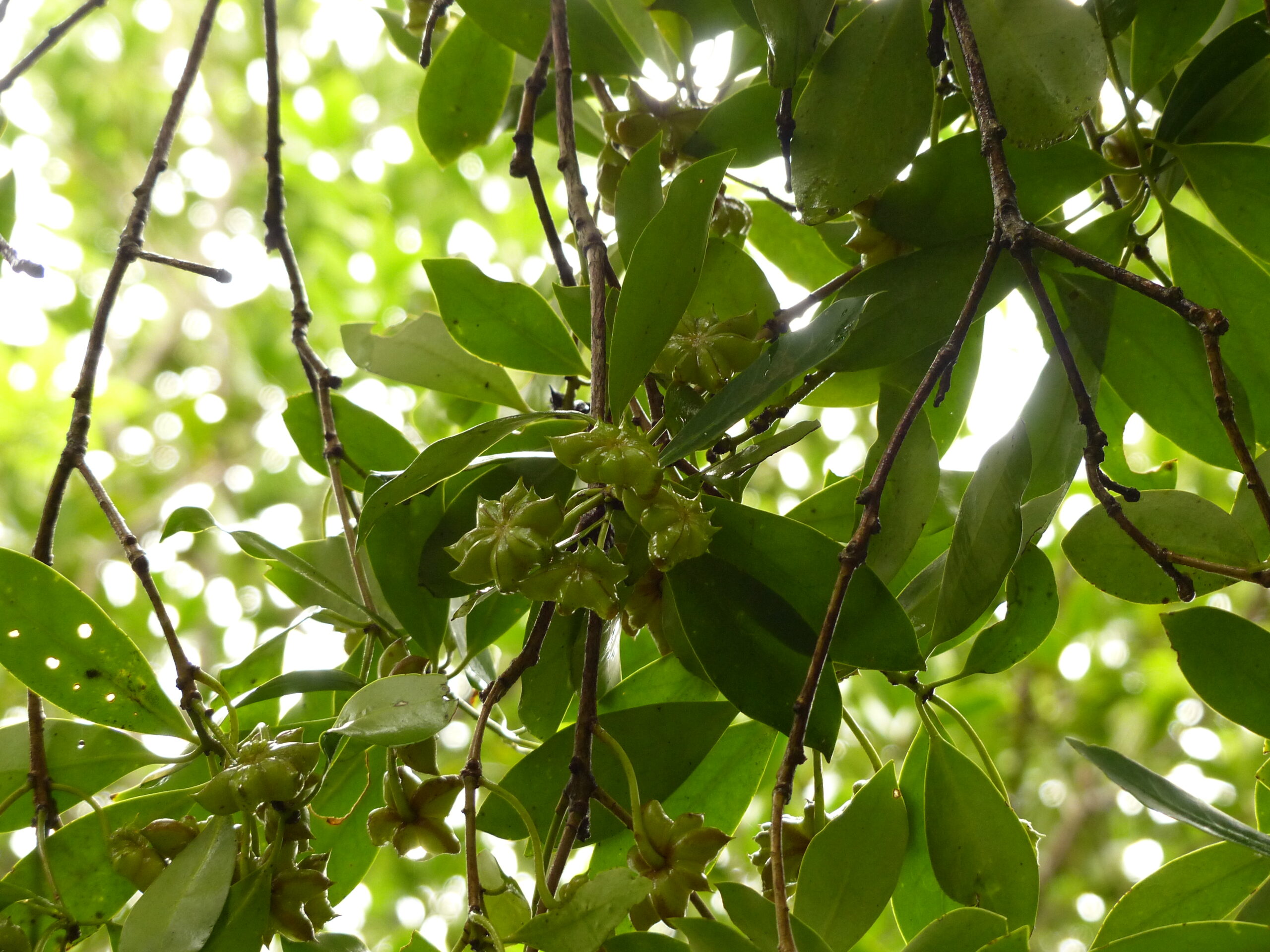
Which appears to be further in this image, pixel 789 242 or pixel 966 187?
pixel 789 242

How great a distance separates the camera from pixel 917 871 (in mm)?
712

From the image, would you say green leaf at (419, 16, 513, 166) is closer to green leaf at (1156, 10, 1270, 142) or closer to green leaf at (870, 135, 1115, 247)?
green leaf at (870, 135, 1115, 247)

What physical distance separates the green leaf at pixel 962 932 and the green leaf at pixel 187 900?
0.39 m

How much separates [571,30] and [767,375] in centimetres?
45

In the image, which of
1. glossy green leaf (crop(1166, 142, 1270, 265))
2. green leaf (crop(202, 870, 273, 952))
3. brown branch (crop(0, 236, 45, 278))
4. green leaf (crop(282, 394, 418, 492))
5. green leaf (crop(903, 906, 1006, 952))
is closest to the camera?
green leaf (crop(903, 906, 1006, 952))

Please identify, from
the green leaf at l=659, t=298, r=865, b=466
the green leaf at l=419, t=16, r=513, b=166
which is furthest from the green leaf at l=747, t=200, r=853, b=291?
the green leaf at l=659, t=298, r=865, b=466

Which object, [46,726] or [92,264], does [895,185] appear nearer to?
[46,726]

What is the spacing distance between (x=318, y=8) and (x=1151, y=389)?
3314 millimetres

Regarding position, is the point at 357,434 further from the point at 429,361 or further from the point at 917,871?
the point at 917,871

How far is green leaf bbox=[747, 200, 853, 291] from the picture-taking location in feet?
3.12

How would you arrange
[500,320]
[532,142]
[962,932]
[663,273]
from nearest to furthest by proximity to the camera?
[962,932], [663,273], [500,320], [532,142]

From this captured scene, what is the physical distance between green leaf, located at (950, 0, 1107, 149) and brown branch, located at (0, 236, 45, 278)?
2.50 ft

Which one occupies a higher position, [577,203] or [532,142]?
[532,142]

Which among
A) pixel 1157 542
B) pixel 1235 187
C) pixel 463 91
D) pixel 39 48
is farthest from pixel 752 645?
pixel 39 48
